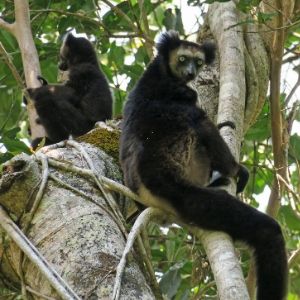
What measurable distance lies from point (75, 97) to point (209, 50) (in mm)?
1838

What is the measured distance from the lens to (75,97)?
6879 millimetres

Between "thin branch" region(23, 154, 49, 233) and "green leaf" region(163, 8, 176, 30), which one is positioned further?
"green leaf" region(163, 8, 176, 30)

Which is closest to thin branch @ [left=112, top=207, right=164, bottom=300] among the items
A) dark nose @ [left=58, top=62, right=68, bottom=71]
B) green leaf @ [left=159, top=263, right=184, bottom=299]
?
green leaf @ [left=159, top=263, right=184, bottom=299]

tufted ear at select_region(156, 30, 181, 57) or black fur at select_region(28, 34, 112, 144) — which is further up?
tufted ear at select_region(156, 30, 181, 57)

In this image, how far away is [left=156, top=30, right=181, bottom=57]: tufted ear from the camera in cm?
582

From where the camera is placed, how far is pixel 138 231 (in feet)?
10.8

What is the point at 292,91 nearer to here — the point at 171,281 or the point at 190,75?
the point at 190,75

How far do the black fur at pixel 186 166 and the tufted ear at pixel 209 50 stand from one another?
447mm

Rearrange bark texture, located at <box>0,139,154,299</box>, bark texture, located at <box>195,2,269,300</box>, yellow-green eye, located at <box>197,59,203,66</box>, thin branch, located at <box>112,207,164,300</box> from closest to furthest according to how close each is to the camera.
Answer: thin branch, located at <box>112,207,164,300</box>, bark texture, located at <box>0,139,154,299</box>, bark texture, located at <box>195,2,269,300</box>, yellow-green eye, located at <box>197,59,203,66</box>

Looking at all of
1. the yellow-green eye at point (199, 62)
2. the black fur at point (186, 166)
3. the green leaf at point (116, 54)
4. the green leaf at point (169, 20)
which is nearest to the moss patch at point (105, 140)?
the black fur at point (186, 166)

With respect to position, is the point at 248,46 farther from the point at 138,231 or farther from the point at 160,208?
the point at 138,231

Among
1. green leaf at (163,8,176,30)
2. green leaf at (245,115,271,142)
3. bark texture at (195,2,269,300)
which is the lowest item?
green leaf at (245,115,271,142)

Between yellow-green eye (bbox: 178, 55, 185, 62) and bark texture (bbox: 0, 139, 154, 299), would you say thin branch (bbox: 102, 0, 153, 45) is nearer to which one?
yellow-green eye (bbox: 178, 55, 185, 62)

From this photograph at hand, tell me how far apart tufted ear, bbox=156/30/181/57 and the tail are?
2.22 metres
